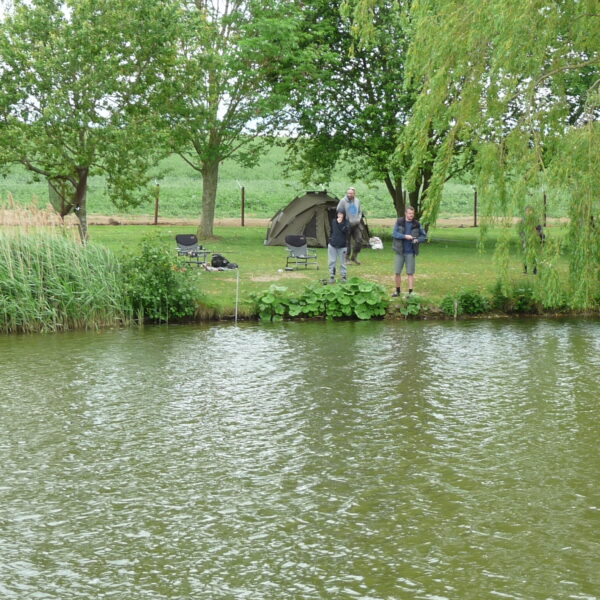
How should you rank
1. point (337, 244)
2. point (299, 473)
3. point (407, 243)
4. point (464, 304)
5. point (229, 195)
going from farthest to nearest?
1. point (229, 195)
2. point (337, 244)
3. point (407, 243)
4. point (464, 304)
5. point (299, 473)

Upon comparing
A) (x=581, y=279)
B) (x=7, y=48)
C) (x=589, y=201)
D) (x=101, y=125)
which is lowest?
(x=581, y=279)

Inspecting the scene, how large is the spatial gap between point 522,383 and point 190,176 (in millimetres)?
55946

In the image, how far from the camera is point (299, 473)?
9828mm

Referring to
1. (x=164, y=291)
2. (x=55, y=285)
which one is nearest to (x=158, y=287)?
(x=164, y=291)

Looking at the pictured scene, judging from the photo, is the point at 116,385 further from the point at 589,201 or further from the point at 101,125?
the point at 101,125

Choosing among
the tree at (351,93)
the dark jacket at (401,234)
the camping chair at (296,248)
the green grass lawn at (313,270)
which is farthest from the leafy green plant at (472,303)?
the tree at (351,93)

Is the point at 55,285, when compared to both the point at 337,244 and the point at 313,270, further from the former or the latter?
the point at 313,270

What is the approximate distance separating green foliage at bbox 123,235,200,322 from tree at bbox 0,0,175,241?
Answer: 4874 millimetres

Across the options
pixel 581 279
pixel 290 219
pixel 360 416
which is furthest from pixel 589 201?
pixel 290 219

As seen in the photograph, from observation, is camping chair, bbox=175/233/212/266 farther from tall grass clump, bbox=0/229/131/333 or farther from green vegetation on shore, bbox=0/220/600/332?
tall grass clump, bbox=0/229/131/333

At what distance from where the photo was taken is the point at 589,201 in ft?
57.5

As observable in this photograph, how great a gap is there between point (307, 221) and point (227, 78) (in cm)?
497

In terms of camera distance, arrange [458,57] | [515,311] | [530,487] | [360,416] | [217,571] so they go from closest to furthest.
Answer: [217,571]
[530,487]
[360,416]
[458,57]
[515,311]

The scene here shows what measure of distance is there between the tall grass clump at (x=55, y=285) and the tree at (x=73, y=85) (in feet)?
15.7
